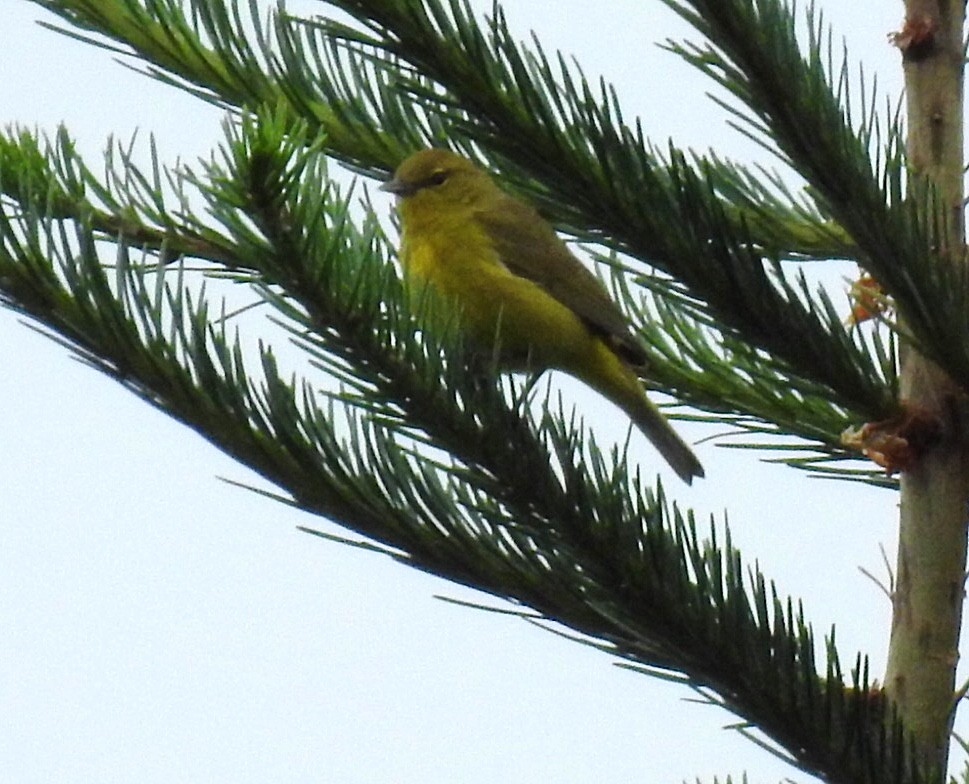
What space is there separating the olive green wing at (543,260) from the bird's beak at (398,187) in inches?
12.3

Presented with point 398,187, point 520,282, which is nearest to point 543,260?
point 520,282

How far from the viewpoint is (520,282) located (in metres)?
3.63

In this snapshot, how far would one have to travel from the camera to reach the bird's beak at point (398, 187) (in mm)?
2815

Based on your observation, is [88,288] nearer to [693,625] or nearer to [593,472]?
[593,472]

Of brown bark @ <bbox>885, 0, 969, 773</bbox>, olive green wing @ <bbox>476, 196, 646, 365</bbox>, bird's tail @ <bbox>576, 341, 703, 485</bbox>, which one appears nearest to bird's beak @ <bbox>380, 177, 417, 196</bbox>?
olive green wing @ <bbox>476, 196, 646, 365</bbox>

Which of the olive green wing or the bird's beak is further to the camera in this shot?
the olive green wing

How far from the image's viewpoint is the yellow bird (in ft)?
11.5

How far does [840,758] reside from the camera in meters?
1.62

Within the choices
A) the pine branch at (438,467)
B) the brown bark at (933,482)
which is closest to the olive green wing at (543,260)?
the brown bark at (933,482)

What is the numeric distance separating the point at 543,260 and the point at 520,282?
247 mm

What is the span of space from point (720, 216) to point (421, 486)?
52cm

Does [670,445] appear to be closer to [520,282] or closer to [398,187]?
[520,282]

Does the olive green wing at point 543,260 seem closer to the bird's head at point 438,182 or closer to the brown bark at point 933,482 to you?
the bird's head at point 438,182

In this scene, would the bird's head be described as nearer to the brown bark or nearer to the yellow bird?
the yellow bird
